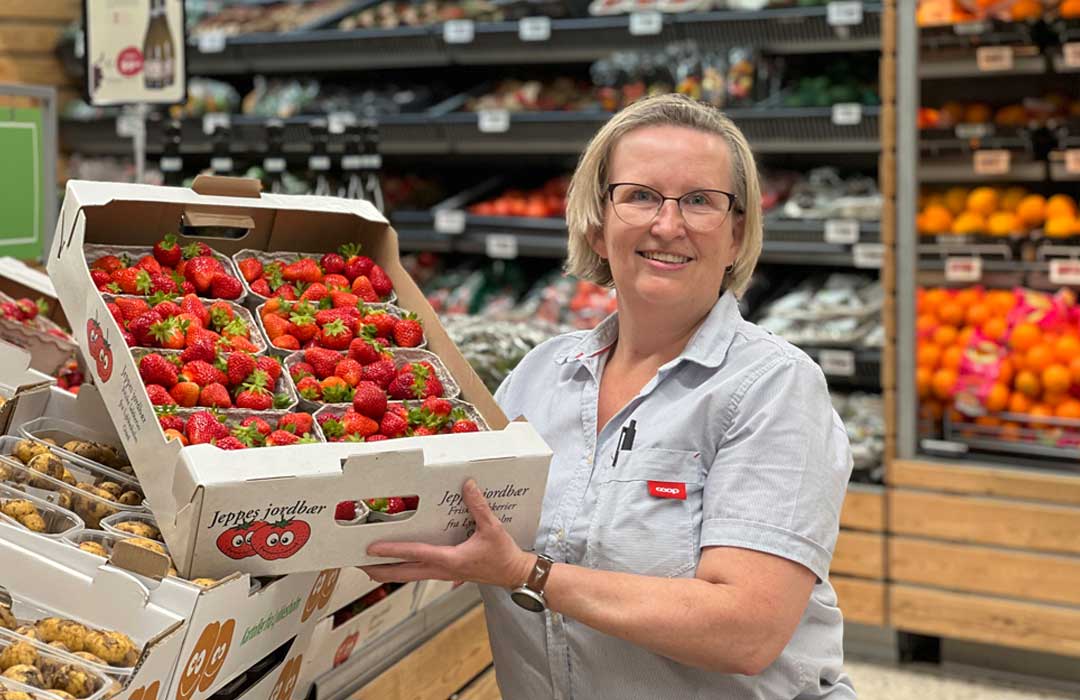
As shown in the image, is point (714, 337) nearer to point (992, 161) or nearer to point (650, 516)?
point (650, 516)

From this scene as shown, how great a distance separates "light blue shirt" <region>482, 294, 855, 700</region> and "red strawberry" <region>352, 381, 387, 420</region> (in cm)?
30

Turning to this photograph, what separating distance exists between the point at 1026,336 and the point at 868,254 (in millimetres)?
568

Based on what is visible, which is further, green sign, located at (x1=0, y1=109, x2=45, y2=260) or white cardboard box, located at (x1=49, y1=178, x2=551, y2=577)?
green sign, located at (x1=0, y1=109, x2=45, y2=260)

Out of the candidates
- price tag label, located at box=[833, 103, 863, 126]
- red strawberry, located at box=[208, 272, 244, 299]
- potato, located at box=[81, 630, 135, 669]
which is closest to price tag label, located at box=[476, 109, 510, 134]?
price tag label, located at box=[833, 103, 863, 126]

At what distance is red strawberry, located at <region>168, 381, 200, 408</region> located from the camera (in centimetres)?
150

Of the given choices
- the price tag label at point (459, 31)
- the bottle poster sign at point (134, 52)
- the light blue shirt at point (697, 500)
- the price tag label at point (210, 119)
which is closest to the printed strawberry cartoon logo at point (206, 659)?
the light blue shirt at point (697, 500)

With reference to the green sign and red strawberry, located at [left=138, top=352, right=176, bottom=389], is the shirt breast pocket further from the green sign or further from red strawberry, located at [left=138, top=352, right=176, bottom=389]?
the green sign

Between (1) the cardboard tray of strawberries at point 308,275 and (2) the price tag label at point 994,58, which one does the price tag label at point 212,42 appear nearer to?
(2) the price tag label at point 994,58

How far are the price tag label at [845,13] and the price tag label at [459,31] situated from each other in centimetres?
137

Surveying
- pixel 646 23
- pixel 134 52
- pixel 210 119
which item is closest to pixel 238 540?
pixel 134 52

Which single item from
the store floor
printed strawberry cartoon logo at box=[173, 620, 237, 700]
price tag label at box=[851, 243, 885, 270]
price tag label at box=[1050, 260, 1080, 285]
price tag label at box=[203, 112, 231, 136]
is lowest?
the store floor

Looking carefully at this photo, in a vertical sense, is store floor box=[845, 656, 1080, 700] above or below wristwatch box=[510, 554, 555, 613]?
below

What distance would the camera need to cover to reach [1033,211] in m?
3.78

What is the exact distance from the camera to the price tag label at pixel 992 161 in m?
3.78
